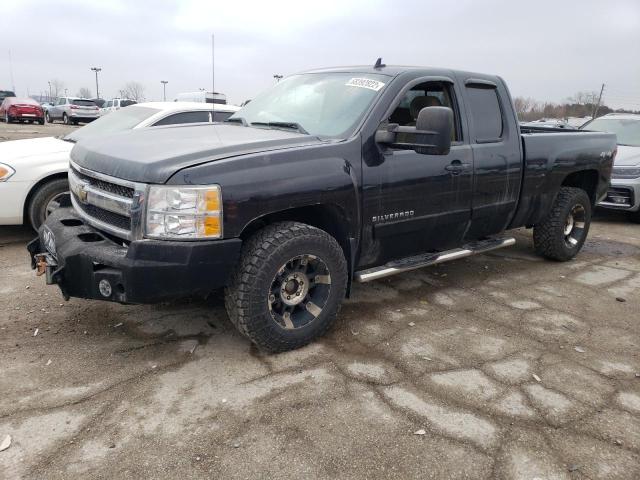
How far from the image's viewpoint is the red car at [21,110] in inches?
1023

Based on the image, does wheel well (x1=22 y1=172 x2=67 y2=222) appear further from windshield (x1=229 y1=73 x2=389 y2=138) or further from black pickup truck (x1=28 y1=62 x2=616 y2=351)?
windshield (x1=229 y1=73 x2=389 y2=138)

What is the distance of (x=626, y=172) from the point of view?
304 inches

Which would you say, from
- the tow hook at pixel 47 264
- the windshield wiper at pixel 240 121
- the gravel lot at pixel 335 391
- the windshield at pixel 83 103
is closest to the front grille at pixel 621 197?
the gravel lot at pixel 335 391

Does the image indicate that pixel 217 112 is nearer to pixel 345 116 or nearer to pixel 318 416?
pixel 345 116

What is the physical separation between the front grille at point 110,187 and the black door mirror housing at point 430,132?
67.6 inches

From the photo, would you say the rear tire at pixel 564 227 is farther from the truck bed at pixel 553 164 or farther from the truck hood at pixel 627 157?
the truck hood at pixel 627 157

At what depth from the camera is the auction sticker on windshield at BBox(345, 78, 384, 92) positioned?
368 centimetres

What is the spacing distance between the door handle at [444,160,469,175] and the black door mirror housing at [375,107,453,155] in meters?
0.67

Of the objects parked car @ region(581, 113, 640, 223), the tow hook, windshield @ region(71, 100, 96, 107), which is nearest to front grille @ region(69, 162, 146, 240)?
the tow hook

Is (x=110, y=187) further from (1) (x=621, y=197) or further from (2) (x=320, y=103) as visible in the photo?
(1) (x=621, y=197)

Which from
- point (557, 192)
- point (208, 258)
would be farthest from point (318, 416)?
point (557, 192)

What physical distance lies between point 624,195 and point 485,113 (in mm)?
4618

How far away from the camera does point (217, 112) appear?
6922mm

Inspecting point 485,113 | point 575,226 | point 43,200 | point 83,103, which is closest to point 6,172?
point 43,200
